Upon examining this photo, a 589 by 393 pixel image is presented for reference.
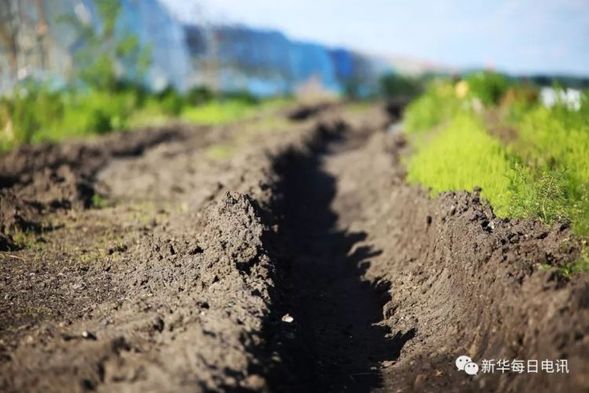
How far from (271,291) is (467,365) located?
1.40m

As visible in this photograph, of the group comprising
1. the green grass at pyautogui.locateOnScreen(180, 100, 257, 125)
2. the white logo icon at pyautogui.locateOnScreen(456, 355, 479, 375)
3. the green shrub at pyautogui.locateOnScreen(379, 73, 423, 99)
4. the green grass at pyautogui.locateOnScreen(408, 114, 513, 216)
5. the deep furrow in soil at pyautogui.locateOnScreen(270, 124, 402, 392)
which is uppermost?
the green shrub at pyautogui.locateOnScreen(379, 73, 423, 99)

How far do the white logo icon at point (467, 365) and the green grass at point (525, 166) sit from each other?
1090 mm

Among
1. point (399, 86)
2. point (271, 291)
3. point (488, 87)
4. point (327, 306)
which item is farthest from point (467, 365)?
point (399, 86)

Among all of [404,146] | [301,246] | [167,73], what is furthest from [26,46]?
[301,246]

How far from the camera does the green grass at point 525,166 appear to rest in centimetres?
469

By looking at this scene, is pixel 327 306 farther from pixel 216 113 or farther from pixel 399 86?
pixel 399 86

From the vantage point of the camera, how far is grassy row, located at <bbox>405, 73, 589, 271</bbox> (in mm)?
4695

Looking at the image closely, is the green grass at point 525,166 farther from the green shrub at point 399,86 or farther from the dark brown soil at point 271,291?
the green shrub at point 399,86

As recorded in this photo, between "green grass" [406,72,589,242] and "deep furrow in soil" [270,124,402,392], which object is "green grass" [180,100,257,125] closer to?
"green grass" [406,72,589,242]

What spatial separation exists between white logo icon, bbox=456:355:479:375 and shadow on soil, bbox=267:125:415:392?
21.2 inches

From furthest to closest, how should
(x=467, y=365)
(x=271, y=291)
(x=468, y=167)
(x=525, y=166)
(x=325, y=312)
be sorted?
(x=468, y=167) < (x=525, y=166) < (x=325, y=312) < (x=271, y=291) < (x=467, y=365)

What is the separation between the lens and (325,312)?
5.19 m

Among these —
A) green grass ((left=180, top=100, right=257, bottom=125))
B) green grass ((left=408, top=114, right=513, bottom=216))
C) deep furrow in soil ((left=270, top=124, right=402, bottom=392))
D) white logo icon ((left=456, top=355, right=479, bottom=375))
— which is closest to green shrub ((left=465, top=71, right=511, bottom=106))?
green grass ((left=408, top=114, right=513, bottom=216))

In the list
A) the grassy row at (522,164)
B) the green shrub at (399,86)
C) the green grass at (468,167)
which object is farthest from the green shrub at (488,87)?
the green shrub at (399,86)
